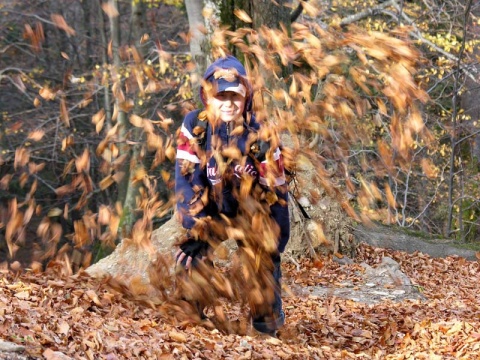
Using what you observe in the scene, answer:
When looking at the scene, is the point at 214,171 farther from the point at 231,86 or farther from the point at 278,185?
the point at 231,86

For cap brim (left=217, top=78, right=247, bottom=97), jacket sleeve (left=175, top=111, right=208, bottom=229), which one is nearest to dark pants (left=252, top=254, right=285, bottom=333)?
jacket sleeve (left=175, top=111, right=208, bottom=229)

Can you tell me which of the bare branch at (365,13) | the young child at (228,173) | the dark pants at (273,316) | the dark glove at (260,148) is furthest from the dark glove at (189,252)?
the bare branch at (365,13)

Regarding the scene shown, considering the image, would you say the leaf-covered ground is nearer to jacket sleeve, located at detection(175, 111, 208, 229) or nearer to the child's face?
jacket sleeve, located at detection(175, 111, 208, 229)

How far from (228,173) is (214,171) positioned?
0.31ft

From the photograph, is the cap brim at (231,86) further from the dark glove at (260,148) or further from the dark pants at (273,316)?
the dark pants at (273,316)

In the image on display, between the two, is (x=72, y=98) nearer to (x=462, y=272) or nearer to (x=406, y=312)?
(x=462, y=272)

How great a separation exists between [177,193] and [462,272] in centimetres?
598

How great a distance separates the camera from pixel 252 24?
9734 mm

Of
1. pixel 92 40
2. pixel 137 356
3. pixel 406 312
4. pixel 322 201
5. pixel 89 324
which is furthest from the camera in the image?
pixel 92 40

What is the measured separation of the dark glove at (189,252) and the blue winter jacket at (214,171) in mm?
122

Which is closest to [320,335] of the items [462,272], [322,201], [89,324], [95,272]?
[89,324]

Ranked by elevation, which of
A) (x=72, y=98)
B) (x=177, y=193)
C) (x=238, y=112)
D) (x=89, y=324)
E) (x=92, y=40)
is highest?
(x=238, y=112)

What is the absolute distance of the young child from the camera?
16.9 ft

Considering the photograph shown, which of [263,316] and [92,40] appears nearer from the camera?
[263,316]
